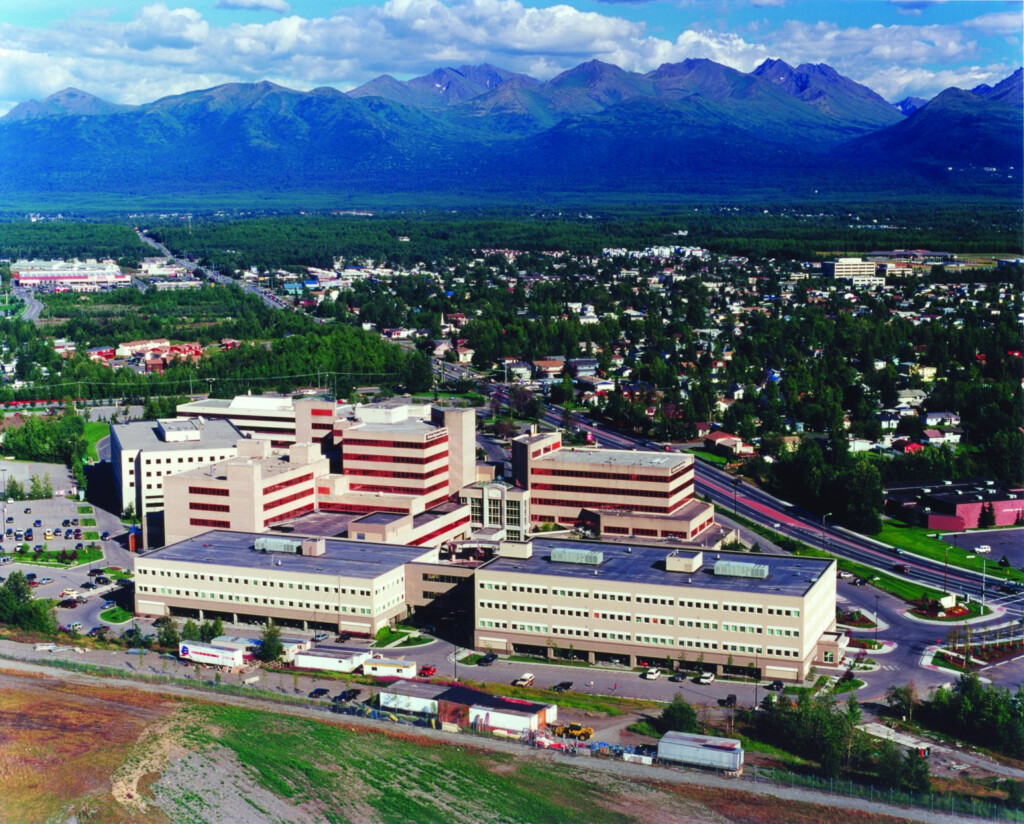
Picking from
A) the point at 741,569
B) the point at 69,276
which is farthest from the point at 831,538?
the point at 69,276

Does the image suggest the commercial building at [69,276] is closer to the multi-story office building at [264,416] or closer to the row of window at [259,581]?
the multi-story office building at [264,416]

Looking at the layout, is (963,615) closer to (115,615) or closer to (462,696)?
(462,696)

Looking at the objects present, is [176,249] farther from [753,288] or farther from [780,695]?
[780,695]

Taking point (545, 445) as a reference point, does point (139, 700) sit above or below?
below

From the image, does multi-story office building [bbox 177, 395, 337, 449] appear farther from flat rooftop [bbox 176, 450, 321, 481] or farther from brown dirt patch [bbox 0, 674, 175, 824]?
brown dirt patch [bbox 0, 674, 175, 824]

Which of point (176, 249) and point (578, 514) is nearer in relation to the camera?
point (578, 514)

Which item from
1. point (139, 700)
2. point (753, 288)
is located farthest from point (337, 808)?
point (753, 288)
